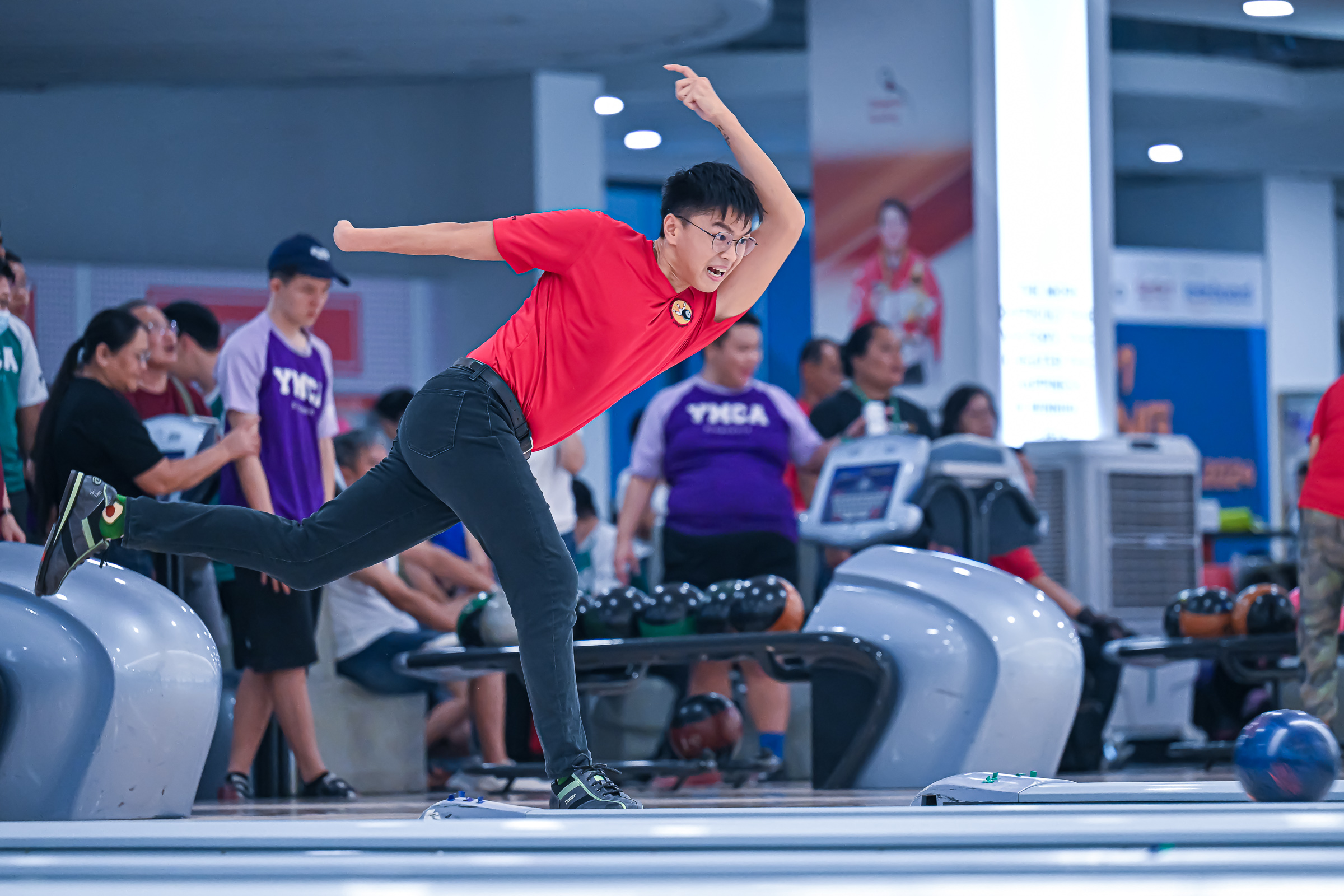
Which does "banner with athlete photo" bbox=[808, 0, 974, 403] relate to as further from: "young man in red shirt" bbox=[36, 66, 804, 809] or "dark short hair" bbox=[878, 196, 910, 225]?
"young man in red shirt" bbox=[36, 66, 804, 809]

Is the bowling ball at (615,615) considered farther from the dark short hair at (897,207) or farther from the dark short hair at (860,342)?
the dark short hair at (897,207)

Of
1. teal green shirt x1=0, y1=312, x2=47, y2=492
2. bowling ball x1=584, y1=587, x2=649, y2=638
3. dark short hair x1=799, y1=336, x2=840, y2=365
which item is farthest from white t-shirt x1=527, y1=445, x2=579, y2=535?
teal green shirt x1=0, y1=312, x2=47, y2=492

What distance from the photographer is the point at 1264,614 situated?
17.3 feet

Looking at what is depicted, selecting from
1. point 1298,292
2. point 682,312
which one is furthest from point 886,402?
point 1298,292

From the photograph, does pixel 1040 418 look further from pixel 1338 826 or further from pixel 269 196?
pixel 1338 826

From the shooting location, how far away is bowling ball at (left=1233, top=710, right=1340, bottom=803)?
7.55 feet

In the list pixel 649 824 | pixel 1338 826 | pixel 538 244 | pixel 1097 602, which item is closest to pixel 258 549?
pixel 538 244

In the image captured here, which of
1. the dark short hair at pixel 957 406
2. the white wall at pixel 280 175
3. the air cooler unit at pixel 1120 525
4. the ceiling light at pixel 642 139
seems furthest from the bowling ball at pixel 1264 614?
the ceiling light at pixel 642 139

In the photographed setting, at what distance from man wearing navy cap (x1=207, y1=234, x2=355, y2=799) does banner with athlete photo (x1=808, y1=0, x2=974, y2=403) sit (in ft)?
16.1

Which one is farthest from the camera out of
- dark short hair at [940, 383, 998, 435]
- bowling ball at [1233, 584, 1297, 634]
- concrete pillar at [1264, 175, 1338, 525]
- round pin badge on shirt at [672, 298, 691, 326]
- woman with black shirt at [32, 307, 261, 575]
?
concrete pillar at [1264, 175, 1338, 525]

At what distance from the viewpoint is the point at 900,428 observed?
5562 millimetres

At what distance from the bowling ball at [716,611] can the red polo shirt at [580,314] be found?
66.6 inches

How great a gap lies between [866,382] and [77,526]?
345 cm

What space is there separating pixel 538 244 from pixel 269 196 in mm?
7251
